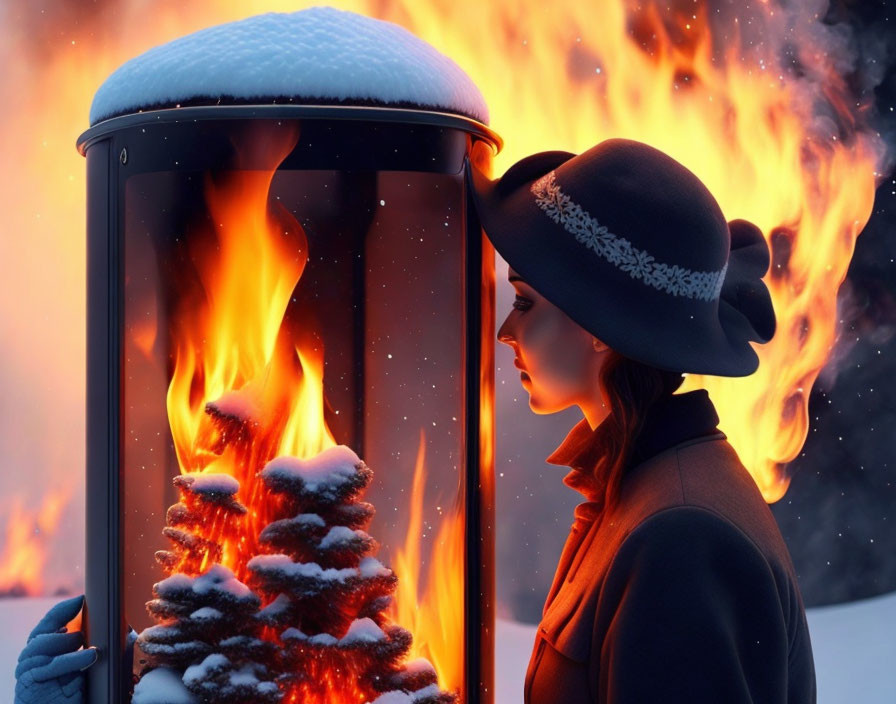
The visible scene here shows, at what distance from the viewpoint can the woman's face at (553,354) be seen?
4.76 ft

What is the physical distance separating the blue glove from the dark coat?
705mm

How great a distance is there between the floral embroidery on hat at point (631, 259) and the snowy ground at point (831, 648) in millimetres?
1681

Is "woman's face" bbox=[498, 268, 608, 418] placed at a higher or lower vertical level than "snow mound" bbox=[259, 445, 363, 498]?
higher

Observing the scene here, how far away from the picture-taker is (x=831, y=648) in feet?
10.0

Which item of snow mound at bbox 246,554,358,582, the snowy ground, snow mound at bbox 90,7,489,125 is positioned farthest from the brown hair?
the snowy ground

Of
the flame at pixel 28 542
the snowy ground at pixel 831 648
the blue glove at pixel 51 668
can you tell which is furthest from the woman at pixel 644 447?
the flame at pixel 28 542

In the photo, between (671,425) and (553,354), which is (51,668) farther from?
(671,425)

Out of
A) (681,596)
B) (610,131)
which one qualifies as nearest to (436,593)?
(681,596)

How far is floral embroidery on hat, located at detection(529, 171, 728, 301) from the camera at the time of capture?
133cm

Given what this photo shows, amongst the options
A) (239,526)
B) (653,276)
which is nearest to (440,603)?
(239,526)

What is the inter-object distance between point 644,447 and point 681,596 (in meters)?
0.25

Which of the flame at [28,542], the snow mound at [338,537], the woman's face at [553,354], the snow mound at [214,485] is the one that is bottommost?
the flame at [28,542]

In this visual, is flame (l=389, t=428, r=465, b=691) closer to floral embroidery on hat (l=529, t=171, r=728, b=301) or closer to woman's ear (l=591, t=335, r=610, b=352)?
woman's ear (l=591, t=335, r=610, b=352)

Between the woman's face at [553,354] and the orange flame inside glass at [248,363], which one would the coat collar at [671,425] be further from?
the orange flame inside glass at [248,363]
